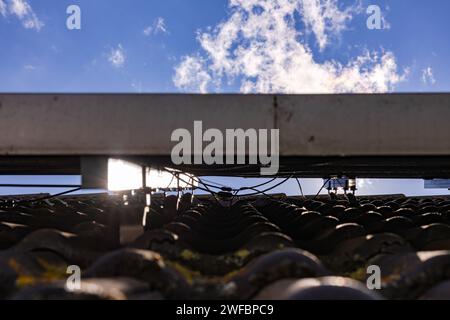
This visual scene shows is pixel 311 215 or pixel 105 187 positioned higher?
pixel 105 187

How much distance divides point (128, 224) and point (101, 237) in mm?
162

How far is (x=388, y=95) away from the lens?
Answer: 4.85 ft

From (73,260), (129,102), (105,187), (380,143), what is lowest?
(73,260)

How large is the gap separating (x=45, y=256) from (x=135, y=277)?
22.8 inches

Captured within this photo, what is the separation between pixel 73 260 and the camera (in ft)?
4.70

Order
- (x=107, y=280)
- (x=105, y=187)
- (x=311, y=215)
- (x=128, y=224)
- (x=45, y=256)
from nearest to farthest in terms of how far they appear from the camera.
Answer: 1. (x=107, y=280)
2. (x=45, y=256)
3. (x=105, y=187)
4. (x=128, y=224)
5. (x=311, y=215)
